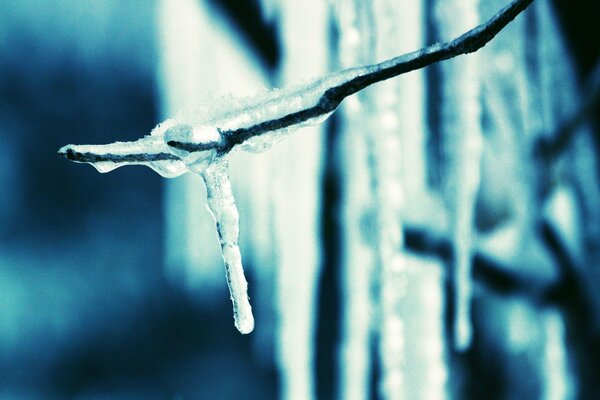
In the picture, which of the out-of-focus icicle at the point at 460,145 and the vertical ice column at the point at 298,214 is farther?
the out-of-focus icicle at the point at 460,145

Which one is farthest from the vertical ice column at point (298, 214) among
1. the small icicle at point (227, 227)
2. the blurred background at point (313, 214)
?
the small icicle at point (227, 227)

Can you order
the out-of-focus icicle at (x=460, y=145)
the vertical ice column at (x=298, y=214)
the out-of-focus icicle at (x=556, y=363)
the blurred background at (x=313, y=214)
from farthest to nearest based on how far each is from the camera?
the out-of-focus icicle at (x=556, y=363)
the out-of-focus icicle at (x=460, y=145)
the vertical ice column at (x=298, y=214)
the blurred background at (x=313, y=214)

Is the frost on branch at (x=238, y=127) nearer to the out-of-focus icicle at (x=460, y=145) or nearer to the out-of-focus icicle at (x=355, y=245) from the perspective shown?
the out-of-focus icicle at (x=355, y=245)

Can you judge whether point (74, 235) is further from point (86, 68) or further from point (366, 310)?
point (366, 310)

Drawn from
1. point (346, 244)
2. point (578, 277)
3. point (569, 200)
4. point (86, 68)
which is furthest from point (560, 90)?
point (86, 68)

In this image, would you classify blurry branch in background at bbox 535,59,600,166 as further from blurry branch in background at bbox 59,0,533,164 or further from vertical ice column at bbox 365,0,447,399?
blurry branch in background at bbox 59,0,533,164

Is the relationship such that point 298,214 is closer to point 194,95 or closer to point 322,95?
point 194,95
